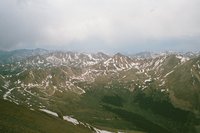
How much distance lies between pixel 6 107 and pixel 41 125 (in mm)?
16832

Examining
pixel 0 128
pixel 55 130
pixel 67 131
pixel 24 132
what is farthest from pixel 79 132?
pixel 0 128

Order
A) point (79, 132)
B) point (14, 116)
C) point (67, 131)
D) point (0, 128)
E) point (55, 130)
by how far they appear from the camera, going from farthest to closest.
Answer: point (79, 132) < point (67, 131) < point (55, 130) < point (14, 116) < point (0, 128)

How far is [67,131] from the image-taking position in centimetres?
12538

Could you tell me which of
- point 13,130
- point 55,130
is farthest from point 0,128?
point 55,130

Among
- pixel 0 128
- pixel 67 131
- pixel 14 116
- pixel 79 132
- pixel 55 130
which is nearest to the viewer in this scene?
pixel 0 128

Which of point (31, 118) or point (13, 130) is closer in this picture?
point (13, 130)

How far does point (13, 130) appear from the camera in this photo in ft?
267

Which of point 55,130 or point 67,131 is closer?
point 55,130

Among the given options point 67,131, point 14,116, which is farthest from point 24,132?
point 67,131

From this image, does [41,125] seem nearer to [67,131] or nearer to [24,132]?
[67,131]

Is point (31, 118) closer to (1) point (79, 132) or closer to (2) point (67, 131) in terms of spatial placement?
(2) point (67, 131)

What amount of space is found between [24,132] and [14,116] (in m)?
25.8

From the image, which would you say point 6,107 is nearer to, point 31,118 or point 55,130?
point 31,118

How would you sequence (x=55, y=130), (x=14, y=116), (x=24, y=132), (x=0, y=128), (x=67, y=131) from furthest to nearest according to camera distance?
1. (x=67, y=131)
2. (x=55, y=130)
3. (x=14, y=116)
4. (x=24, y=132)
5. (x=0, y=128)
